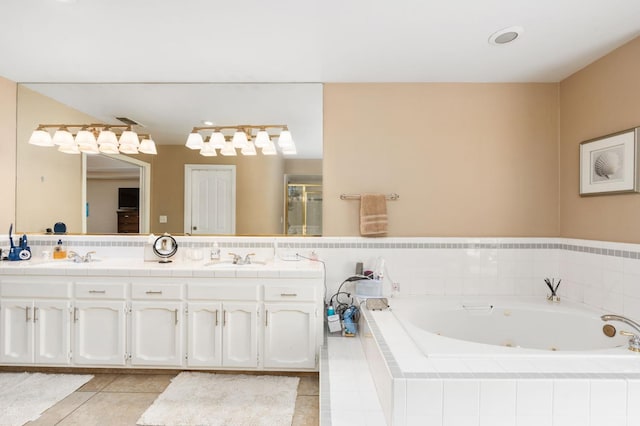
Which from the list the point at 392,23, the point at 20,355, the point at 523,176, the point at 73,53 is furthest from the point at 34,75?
the point at 523,176

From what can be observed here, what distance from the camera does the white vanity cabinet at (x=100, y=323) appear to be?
2475 mm

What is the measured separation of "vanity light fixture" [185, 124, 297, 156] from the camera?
297 centimetres

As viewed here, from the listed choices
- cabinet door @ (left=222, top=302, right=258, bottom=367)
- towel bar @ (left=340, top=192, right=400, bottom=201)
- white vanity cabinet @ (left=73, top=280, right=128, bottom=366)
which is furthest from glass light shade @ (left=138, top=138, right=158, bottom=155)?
towel bar @ (left=340, top=192, right=400, bottom=201)

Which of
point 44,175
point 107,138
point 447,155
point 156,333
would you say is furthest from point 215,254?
point 447,155

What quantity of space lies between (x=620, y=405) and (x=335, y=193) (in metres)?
2.13

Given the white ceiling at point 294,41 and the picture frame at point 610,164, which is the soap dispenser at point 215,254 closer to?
the white ceiling at point 294,41

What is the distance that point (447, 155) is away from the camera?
2.93m

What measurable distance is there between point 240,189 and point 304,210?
59 cm

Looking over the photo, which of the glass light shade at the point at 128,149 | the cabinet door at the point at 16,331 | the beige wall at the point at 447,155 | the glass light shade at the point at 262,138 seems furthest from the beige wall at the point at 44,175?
the beige wall at the point at 447,155

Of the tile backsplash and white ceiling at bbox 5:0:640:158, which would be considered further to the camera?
the tile backsplash

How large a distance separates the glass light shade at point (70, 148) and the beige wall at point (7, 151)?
386 mm

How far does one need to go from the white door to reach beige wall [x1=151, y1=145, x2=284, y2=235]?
0.17 ft

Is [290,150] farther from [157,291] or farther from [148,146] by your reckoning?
[157,291]

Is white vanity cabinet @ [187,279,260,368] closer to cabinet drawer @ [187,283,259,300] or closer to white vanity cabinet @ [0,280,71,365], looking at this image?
cabinet drawer @ [187,283,259,300]
